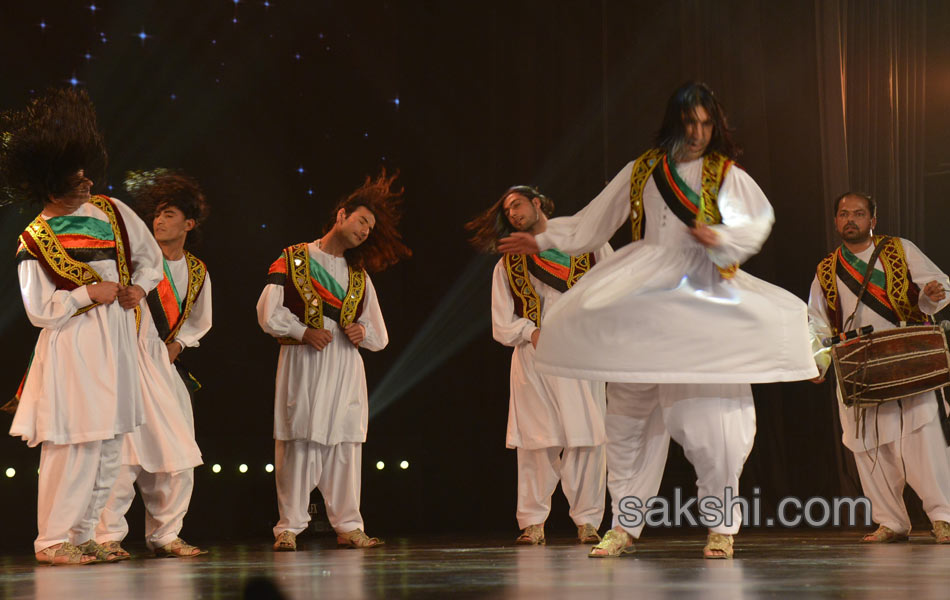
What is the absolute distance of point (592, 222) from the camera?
398 cm

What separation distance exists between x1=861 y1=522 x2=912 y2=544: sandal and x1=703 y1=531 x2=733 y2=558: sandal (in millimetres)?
1519

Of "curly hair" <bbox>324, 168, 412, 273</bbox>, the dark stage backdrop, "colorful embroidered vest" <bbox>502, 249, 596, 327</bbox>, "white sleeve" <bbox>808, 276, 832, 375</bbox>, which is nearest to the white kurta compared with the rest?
"white sleeve" <bbox>808, 276, 832, 375</bbox>

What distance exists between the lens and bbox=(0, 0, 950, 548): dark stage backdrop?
6203 millimetres

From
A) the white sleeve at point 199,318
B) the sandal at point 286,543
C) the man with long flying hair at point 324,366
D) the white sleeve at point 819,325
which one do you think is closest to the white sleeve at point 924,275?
the white sleeve at point 819,325

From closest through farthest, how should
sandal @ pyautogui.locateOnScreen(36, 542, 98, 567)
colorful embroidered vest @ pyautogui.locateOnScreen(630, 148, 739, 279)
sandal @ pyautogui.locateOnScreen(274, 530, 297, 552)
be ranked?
colorful embroidered vest @ pyautogui.locateOnScreen(630, 148, 739, 279) < sandal @ pyautogui.locateOnScreen(36, 542, 98, 567) < sandal @ pyautogui.locateOnScreen(274, 530, 297, 552)

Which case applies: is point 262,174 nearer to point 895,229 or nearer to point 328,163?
point 328,163

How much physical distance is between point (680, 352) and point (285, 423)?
2440 millimetres

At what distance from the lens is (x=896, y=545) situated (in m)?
4.69

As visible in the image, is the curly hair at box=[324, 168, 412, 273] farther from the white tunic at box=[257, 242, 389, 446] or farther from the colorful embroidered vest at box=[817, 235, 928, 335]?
the colorful embroidered vest at box=[817, 235, 928, 335]

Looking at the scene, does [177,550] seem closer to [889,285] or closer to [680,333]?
[680,333]

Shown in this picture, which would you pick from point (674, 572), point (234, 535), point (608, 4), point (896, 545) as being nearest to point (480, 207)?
point (608, 4)

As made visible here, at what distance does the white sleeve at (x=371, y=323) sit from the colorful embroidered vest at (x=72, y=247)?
1512mm

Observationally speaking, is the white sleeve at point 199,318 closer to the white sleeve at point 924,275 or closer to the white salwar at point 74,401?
the white salwar at point 74,401

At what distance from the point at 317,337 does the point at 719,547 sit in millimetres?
2338
